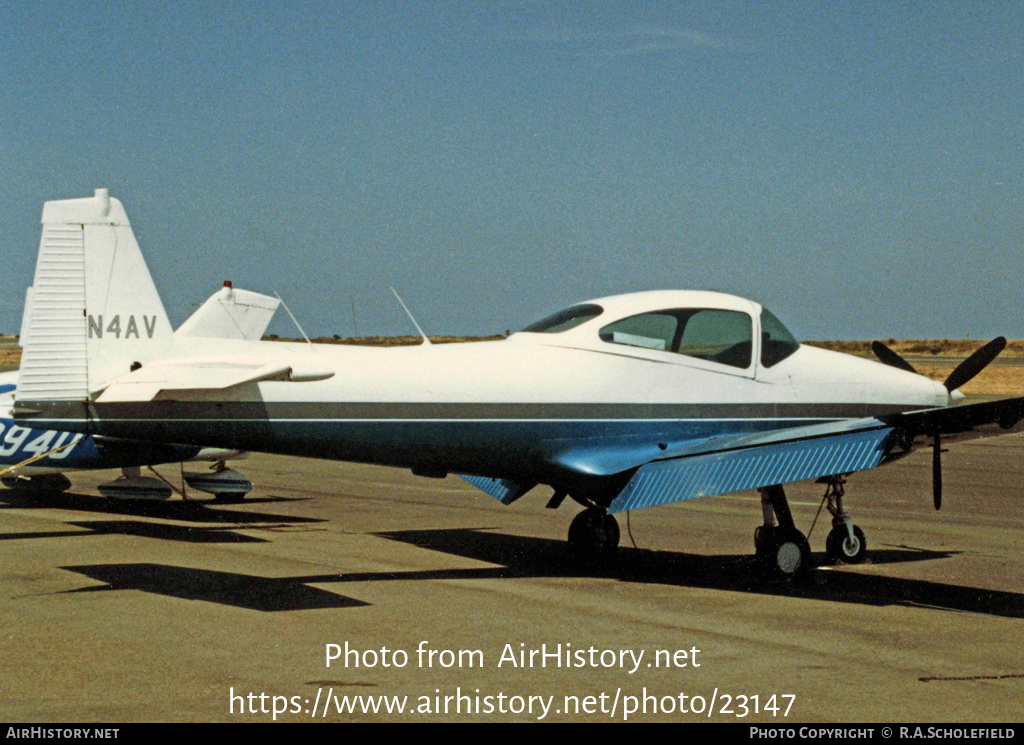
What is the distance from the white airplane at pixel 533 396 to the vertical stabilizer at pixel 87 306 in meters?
0.01

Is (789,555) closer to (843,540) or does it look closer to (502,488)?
(843,540)

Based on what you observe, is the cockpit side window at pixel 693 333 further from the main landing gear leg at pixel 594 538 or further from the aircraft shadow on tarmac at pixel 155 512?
the aircraft shadow on tarmac at pixel 155 512

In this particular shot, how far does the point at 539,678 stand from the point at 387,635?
1.51 meters

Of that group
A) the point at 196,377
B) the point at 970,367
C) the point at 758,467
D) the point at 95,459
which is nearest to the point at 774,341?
the point at 758,467

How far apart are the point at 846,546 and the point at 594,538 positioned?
249 centimetres

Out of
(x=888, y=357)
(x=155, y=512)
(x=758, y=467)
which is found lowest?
(x=155, y=512)

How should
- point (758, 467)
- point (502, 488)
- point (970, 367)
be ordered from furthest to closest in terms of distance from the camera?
point (502, 488) < point (970, 367) < point (758, 467)

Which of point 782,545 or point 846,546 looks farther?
point 846,546

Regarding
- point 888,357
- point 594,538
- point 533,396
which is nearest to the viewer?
point 533,396

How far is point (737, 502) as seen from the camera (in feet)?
58.3

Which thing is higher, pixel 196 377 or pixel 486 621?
pixel 196 377

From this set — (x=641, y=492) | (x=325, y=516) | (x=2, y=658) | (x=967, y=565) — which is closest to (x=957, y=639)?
(x=641, y=492)

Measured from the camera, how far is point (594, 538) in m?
11.8
